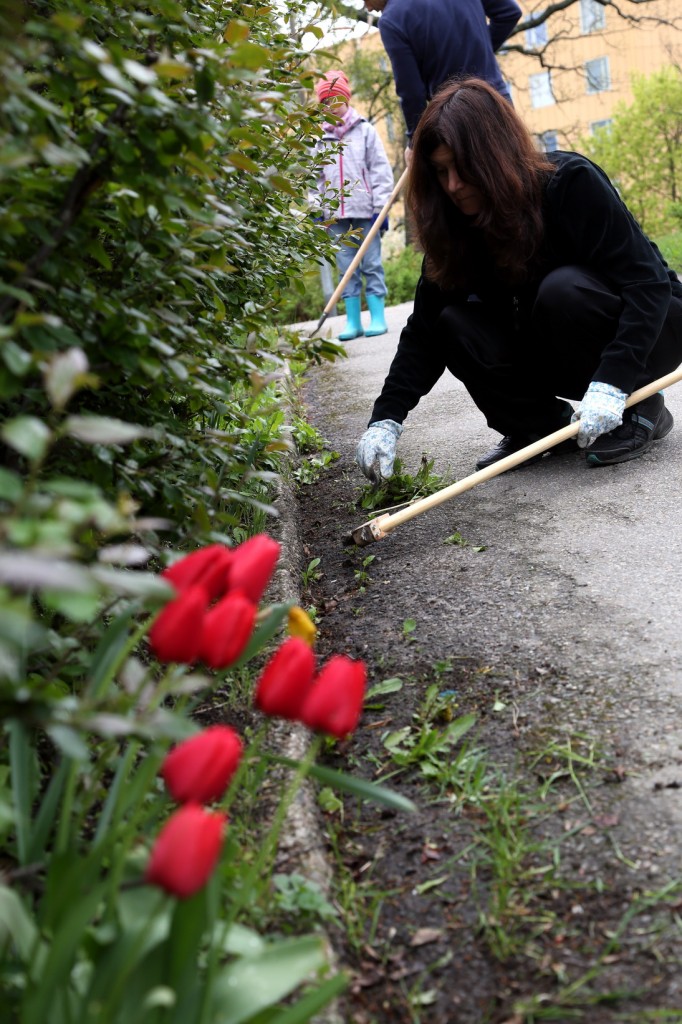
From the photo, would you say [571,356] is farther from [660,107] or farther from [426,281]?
[660,107]

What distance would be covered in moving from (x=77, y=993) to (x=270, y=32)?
2361 millimetres

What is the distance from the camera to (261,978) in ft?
3.31

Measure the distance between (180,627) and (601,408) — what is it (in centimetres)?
227

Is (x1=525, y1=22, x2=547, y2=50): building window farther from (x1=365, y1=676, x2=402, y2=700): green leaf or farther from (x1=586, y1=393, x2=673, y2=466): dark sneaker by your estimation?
(x1=365, y1=676, x2=402, y2=700): green leaf

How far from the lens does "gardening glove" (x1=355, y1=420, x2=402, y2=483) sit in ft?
10.6

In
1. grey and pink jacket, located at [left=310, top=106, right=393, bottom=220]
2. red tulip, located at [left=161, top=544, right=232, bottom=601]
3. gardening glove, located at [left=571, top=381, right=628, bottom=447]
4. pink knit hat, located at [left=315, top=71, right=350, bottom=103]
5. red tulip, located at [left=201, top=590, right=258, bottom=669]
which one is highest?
pink knit hat, located at [left=315, top=71, right=350, bottom=103]

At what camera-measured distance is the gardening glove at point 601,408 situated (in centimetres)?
296

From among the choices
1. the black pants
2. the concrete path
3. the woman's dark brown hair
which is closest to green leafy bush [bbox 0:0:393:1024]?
the concrete path

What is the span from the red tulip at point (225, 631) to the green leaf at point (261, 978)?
1.05ft

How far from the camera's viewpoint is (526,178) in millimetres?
2943

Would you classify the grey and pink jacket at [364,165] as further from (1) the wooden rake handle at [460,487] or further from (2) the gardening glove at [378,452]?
(1) the wooden rake handle at [460,487]

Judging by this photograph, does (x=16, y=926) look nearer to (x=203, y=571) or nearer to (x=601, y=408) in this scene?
(x=203, y=571)

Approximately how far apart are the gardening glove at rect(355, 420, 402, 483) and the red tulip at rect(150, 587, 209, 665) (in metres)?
2.28

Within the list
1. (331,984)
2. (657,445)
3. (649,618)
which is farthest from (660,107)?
(331,984)
